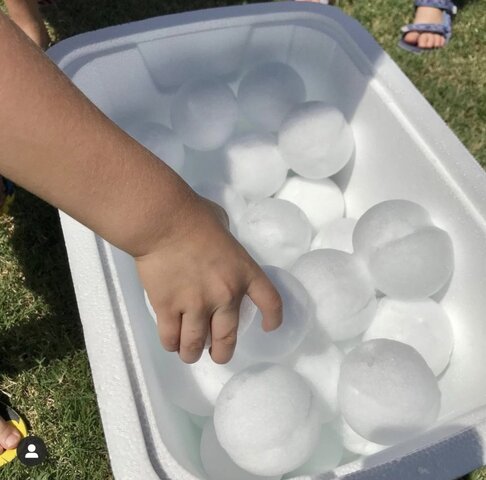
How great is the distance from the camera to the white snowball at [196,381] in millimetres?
986

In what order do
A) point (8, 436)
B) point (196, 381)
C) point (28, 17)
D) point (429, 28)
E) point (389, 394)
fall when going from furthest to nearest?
point (429, 28)
point (28, 17)
point (8, 436)
point (196, 381)
point (389, 394)

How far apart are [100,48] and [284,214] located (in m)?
0.47

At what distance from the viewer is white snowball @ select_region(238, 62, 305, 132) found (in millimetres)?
1296

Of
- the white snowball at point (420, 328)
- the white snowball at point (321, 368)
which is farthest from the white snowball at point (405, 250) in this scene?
the white snowball at point (321, 368)

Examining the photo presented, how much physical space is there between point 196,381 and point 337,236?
1.38ft

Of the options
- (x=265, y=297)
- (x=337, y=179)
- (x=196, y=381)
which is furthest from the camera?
(x=337, y=179)

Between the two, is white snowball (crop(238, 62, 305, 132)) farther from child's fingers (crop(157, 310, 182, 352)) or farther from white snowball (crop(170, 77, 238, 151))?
child's fingers (crop(157, 310, 182, 352))

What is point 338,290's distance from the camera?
104 centimetres

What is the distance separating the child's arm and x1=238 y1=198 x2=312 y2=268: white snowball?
37 centimetres

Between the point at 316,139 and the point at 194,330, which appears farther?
the point at 316,139

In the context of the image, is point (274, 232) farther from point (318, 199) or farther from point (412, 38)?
point (412, 38)

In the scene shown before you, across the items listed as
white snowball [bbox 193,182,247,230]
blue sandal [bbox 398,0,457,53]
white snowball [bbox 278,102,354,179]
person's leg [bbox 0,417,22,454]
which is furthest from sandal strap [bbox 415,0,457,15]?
person's leg [bbox 0,417,22,454]

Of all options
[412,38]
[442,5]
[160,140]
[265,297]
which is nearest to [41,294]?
[160,140]

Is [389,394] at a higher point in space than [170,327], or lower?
lower
